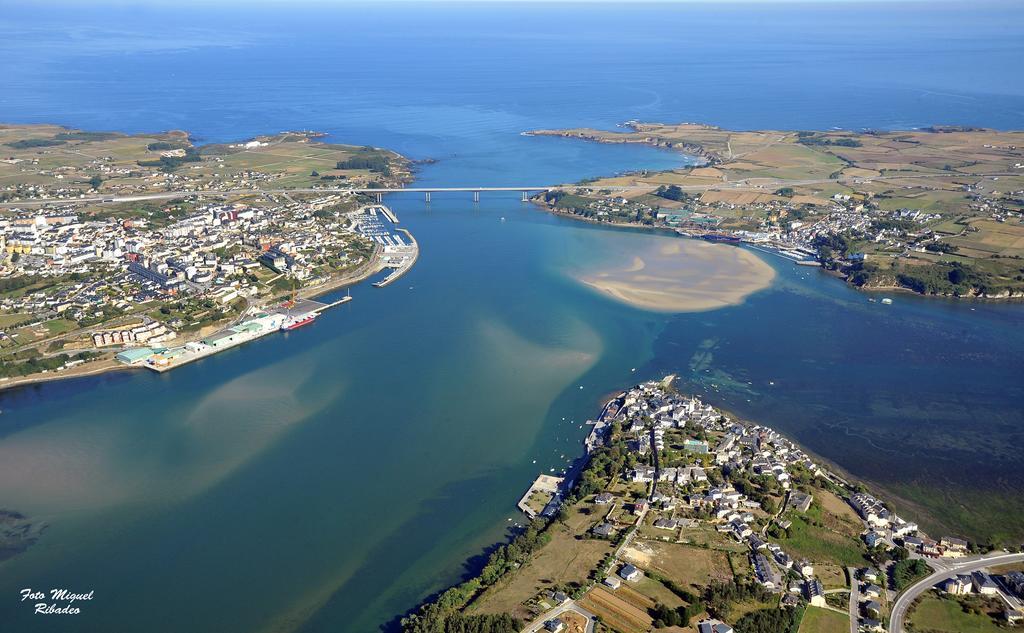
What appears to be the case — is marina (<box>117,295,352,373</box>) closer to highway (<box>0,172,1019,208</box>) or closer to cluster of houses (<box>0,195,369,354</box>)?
cluster of houses (<box>0,195,369,354</box>)

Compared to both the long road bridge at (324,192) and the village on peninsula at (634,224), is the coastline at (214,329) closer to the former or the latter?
the village on peninsula at (634,224)

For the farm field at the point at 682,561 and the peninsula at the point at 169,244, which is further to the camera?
the peninsula at the point at 169,244

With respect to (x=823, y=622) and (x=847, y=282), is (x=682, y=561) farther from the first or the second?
(x=847, y=282)

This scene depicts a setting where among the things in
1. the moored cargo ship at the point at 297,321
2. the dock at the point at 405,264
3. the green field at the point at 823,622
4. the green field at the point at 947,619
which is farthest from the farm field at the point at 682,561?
the dock at the point at 405,264

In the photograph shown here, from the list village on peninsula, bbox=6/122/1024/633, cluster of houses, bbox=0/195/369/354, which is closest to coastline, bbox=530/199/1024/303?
village on peninsula, bbox=6/122/1024/633

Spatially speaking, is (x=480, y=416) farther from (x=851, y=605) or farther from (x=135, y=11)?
(x=135, y=11)

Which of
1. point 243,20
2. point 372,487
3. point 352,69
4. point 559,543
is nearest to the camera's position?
point 559,543

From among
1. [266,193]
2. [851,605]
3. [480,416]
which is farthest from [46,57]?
[851,605]
